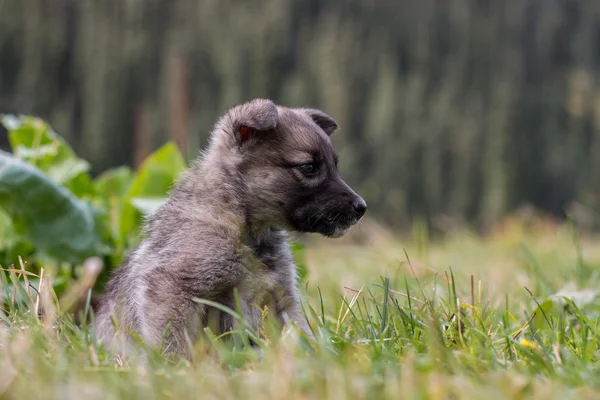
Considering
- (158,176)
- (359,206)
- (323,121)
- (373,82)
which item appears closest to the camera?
(359,206)

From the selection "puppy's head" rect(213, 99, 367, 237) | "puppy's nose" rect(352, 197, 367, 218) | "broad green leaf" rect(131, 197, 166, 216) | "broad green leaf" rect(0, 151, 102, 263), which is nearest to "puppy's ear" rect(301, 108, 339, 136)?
"puppy's head" rect(213, 99, 367, 237)

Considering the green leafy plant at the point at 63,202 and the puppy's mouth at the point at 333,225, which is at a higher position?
the puppy's mouth at the point at 333,225

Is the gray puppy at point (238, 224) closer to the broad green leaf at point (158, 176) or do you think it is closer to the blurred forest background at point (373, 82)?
the broad green leaf at point (158, 176)

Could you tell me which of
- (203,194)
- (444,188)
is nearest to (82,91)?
(444,188)

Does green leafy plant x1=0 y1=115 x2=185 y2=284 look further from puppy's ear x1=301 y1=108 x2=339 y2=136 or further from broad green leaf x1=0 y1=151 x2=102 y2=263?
puppy's ear x1=301 y1=108 x2=339 y2=136

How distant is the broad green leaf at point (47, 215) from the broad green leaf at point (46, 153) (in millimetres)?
486

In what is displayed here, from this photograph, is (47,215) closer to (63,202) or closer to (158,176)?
(63,202)

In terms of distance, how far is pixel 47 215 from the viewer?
400 centimetres

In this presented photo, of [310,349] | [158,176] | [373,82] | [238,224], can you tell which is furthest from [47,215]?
[373,82]

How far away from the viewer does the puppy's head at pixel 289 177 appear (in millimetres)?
3217

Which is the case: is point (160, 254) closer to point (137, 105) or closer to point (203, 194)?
point (203, 194)

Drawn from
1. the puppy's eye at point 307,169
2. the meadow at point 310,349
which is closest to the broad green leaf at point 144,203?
the meadow at point 310,349

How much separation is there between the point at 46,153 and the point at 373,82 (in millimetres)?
12823

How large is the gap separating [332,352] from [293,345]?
0.52 ft
